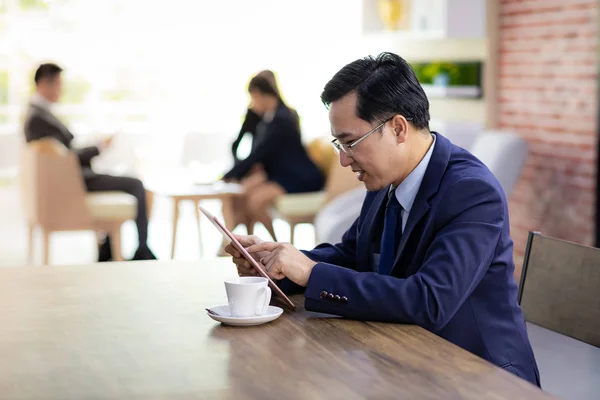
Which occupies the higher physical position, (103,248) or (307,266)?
(307,266)

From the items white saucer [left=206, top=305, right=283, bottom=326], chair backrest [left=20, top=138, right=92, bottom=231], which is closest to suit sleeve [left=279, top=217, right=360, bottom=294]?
white saucer [left=206, top=305, right=283, bottom=326]

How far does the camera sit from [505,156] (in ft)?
17.5

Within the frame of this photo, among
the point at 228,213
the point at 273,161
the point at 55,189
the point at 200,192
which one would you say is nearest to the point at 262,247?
the point at 200,192

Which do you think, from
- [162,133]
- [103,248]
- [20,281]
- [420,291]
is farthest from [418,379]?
[162,133]

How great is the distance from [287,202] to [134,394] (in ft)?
16.8

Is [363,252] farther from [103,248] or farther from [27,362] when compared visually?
[103,248]

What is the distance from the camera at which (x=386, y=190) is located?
7.08 feet

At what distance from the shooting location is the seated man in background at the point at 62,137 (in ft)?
21.5

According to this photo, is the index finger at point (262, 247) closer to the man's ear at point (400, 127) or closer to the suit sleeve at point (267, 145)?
the man's ear at point (400, 127)

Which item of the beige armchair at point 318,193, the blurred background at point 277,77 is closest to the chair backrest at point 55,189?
the blurred background at point 277,77

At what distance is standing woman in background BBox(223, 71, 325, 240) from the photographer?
6551mm

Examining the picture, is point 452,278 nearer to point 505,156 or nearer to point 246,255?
point 246,255

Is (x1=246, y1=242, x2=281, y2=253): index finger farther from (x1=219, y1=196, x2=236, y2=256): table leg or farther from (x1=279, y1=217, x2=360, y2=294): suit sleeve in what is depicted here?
(x1=219, y1=196, x2=236, y2=256): table leg

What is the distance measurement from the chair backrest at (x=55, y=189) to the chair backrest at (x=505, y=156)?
99.1 inches
